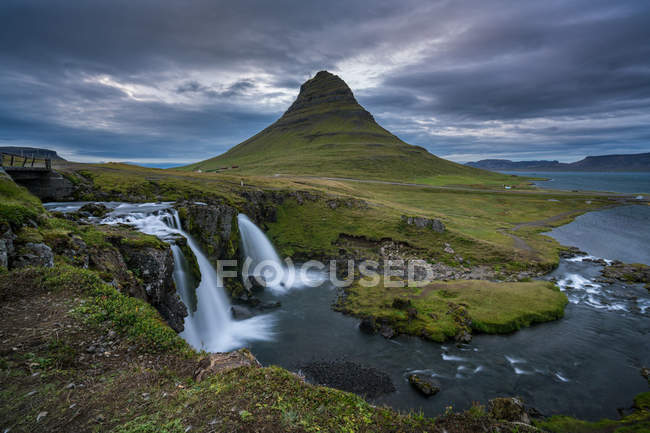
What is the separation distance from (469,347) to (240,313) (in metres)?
21.9

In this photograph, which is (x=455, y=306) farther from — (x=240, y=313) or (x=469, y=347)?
(x=240, y=313)

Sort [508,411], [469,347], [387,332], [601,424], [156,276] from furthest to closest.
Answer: [387,332] < [469,347] < [156,276] < [601,424] < [508,411]

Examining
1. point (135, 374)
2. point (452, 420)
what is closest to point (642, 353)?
point (452, 420)

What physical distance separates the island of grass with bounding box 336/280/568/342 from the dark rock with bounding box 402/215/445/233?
18.8 m

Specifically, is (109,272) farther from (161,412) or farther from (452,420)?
(452,420)

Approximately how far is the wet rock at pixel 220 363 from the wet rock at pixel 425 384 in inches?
532

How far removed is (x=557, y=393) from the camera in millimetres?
19281

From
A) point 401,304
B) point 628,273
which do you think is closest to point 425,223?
point 628,273

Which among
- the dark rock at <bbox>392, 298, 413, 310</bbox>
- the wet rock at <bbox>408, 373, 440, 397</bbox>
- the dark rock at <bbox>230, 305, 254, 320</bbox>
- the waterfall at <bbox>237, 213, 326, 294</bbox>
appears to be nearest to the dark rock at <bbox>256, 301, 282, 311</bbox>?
the dark rock at <bbox>230, 305, 254, 320</bbox>

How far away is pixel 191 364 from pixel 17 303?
7582mm

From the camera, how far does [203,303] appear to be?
27188 mm

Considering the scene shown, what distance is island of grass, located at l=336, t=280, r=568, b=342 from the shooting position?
26.5 metres

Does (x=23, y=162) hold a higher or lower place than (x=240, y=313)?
higher

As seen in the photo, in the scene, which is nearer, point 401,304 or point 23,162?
point 401,304
